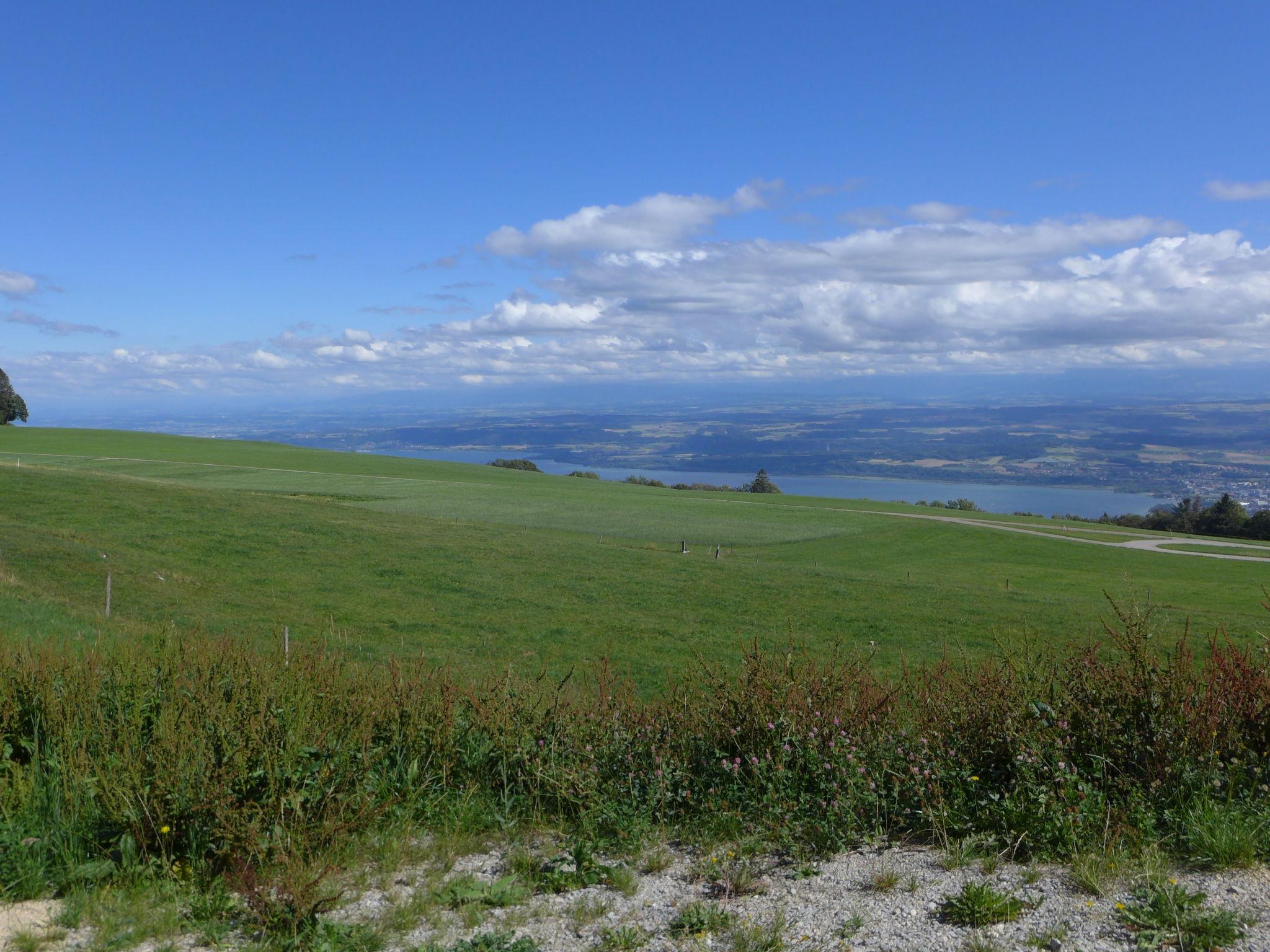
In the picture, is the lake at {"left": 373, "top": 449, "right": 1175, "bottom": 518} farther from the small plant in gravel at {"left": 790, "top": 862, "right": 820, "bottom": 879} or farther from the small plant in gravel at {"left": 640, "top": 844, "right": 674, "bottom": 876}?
the small plant in gravel at {"left": 790, "top": 862, "right": 820, "bottom": 879}

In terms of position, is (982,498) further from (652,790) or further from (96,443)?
(652,790)

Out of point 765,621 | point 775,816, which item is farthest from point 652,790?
point 765,621

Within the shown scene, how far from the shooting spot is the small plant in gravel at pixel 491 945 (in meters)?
4.02

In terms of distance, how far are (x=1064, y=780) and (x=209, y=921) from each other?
4793 mm

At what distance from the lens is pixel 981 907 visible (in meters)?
4.20

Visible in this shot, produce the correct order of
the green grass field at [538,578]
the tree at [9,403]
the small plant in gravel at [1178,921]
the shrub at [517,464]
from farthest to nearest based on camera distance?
the shrub at [517,464]
the tree at [9,403]
the green grass field at [538,578]
the small plant in gravel at [1178,921]

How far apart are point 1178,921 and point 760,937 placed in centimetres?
191

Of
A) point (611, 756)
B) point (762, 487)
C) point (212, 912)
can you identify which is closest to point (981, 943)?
point (611, 756)

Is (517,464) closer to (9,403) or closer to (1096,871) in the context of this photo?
(9,403)

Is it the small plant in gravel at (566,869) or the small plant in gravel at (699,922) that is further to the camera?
the small plant in gravel at (566,869)

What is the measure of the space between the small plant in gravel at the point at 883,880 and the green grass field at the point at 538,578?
405cm

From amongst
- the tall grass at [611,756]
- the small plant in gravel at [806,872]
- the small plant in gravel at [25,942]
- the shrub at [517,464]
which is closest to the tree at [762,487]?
the shrub at [517,464]

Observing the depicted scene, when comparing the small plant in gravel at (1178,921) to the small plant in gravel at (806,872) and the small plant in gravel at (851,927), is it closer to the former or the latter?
the small plant in gravel at (851,927)

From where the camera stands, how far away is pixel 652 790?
5.62 meters
